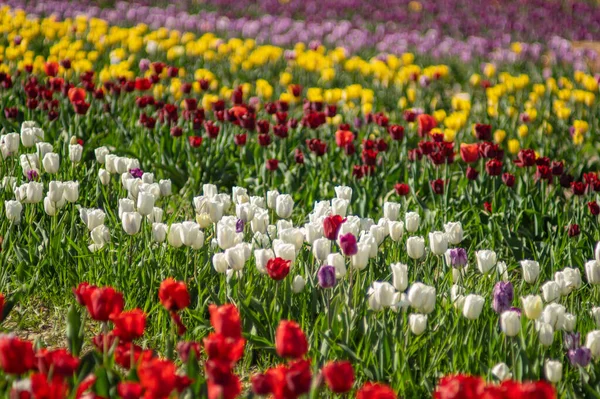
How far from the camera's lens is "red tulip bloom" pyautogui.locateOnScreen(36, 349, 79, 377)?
1.89m

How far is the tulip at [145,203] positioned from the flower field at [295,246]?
9cm

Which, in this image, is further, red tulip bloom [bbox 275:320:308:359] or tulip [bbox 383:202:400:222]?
tulip [bbox 383:202:400:222]

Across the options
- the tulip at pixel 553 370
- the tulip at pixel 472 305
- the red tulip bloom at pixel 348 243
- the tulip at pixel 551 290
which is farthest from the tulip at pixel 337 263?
the tulip at pixel 553 370

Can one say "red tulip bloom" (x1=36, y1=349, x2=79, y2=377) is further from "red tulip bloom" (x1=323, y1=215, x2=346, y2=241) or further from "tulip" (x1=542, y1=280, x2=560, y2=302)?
"tulip" (x1=542, y1=280, x2=560, y2=302)

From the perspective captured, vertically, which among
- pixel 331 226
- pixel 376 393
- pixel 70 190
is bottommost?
pixel 70 190

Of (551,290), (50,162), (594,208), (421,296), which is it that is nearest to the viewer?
(421,296)

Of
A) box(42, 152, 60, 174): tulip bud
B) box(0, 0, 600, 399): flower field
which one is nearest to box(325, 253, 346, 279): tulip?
box(0, 0, 600, 399): flower field

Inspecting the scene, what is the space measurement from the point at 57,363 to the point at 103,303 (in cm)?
25

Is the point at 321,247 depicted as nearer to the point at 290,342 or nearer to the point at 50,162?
the point at 290,342

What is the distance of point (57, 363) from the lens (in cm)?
189

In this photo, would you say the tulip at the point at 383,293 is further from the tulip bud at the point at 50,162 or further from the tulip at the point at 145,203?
the tulip bud at the point at 50,162

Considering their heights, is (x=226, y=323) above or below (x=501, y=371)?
above

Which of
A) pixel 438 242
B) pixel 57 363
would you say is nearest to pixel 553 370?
pixel 438 242

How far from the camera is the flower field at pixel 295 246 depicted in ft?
6.97
